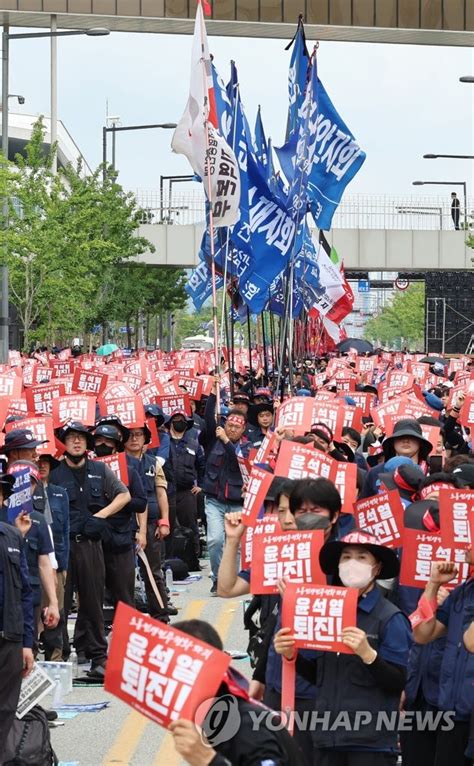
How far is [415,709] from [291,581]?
958 millimetres

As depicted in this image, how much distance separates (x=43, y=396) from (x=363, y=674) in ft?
36.6

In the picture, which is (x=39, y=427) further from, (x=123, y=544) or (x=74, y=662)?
(x=74, y=662)

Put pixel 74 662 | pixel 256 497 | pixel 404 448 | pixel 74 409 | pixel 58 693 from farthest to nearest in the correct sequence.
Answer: pixel 74 409
pixel 74 662
pixel 404 448
pixel 58 693
pixel 256 497

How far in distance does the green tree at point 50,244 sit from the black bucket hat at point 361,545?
24.8m

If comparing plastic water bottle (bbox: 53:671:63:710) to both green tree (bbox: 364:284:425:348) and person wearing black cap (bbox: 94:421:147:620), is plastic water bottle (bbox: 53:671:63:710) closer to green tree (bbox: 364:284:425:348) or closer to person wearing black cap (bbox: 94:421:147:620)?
person wearing black cap (bbox: 94:421:147:620)

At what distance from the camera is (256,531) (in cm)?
769

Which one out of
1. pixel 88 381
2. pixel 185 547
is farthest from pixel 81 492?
pixel 88 381

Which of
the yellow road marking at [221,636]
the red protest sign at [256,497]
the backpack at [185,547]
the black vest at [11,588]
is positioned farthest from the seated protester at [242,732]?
the backpack at [185,547]

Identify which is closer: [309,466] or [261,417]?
[309,466]

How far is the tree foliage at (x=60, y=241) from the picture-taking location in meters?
34.3

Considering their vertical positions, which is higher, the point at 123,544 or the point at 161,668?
the point at 161,668

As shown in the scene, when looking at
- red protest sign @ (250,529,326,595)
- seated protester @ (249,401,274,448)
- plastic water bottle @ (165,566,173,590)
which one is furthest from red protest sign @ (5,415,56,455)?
red protest sign @ (250,529,326,595)

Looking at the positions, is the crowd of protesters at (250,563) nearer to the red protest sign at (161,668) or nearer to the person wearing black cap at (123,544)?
the person wearing black cap at (123,544)

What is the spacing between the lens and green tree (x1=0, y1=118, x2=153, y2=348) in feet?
112
